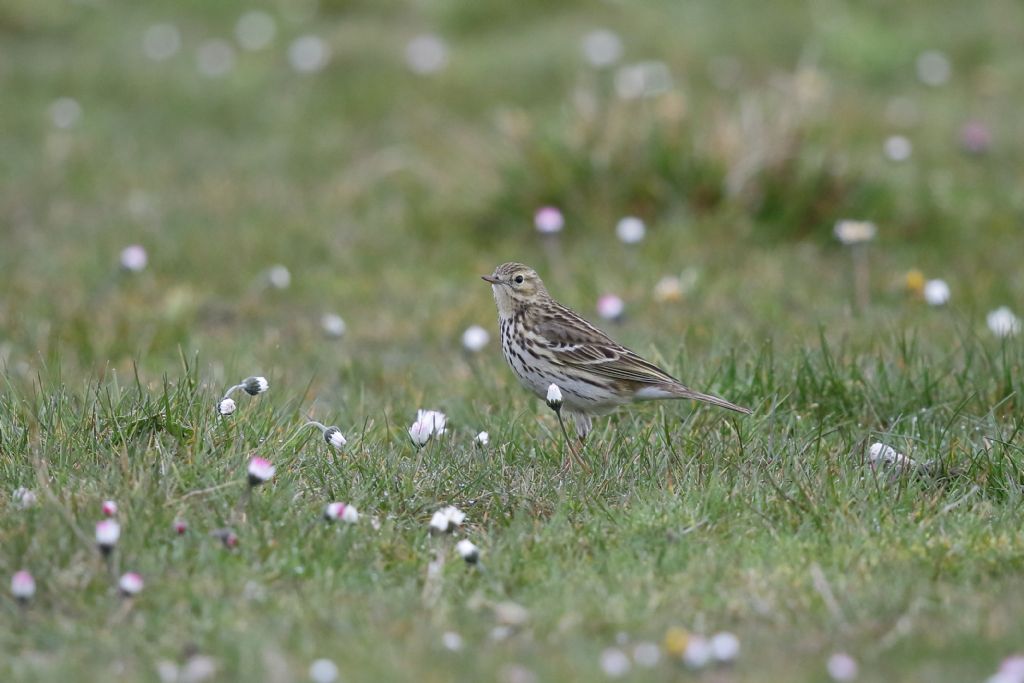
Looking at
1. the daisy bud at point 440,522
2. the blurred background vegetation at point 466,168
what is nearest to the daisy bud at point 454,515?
the daisy bud at point 440,522

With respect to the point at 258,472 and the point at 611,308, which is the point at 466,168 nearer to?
the point at 611,308

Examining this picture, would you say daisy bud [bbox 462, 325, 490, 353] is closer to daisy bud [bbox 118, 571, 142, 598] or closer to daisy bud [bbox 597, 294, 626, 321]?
daisy bud [bbox 597, 294, 626, 321]

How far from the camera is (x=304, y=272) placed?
9.22m

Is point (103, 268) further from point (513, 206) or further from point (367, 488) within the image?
point (367, 488)

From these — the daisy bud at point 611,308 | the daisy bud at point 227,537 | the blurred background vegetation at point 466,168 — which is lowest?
the blurred background vegetation at point 466,168

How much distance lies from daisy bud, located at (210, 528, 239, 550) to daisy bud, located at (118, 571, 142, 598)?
0.37 m

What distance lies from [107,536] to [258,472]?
510 millimetres

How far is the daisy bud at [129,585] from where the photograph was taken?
4133 mm

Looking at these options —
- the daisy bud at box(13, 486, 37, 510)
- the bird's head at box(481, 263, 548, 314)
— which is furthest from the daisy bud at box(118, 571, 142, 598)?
the bird's head at box(481, 263, 548, 314)

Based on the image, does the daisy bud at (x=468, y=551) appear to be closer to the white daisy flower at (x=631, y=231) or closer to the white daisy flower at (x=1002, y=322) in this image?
the white daisy flower at (x=1002, y=322)

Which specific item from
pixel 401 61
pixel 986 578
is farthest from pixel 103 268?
pixel 986 578

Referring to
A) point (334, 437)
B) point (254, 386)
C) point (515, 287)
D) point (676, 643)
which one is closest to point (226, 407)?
point (254, 386)

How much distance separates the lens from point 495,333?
7.97m

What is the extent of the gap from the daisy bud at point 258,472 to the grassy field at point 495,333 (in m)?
0.19
